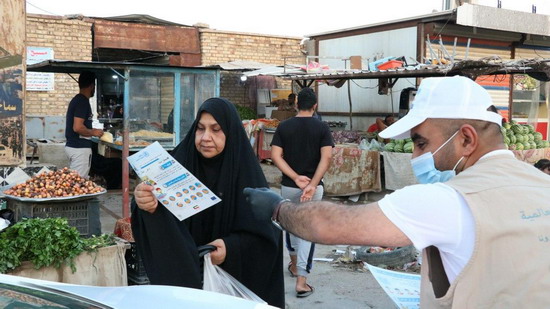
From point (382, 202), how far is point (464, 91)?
1.48ft

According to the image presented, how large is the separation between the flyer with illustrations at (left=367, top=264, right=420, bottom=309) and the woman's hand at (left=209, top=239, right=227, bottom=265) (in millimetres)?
741

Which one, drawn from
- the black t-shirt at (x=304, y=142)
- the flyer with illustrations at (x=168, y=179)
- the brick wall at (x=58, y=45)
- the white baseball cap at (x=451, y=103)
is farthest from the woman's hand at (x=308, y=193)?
the brick wall at (x=58, y=45)

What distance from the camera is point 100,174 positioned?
1052 cm

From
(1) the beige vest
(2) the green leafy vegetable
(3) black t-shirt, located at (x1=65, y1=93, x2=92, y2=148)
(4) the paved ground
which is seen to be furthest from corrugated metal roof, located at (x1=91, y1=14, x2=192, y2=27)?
(1) the beige vest

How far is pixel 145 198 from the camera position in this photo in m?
2.55

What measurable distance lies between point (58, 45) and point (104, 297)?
14.9 m

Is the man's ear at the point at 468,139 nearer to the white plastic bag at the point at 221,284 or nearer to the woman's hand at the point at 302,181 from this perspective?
the white plastic bag at the point at 221,284

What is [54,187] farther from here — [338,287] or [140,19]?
[140,19]

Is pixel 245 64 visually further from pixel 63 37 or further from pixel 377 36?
pixel 63 37

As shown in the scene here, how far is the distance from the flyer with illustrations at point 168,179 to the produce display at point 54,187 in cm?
285

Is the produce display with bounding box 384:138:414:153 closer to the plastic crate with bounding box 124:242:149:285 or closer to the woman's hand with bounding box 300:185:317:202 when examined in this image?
the woman's hand with bounding box 300:185:317:202

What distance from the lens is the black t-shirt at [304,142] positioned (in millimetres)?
5566

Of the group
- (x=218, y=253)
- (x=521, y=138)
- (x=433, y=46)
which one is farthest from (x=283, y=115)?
(x=218, y=253)

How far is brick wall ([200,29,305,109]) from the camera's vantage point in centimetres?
1788
